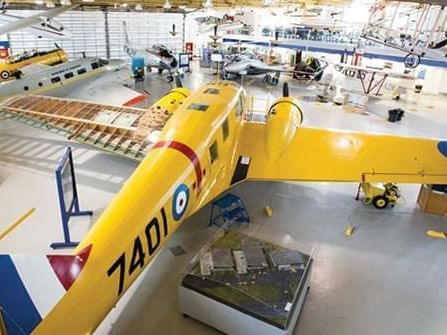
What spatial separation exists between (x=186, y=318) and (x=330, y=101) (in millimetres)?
16694

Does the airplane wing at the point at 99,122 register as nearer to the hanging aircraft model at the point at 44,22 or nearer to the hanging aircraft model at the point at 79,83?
the hanging aircraft model at the point at 79,83

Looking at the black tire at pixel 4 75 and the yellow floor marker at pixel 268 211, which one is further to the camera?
the black tire at pixel 4 75

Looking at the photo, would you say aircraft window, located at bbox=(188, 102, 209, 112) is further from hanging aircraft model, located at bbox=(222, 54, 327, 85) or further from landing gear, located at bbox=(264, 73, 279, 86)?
landing gear, located at bbox=(264, 73, 279, 86)

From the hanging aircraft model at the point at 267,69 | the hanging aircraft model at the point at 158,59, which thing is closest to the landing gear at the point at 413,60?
the hanging aircraft model at the point at 267,69

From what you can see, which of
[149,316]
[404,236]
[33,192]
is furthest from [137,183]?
[404,236]

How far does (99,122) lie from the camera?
9445 mm

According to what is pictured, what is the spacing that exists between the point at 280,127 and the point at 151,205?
494 centimetres

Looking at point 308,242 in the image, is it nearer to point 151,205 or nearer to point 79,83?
point 151,205

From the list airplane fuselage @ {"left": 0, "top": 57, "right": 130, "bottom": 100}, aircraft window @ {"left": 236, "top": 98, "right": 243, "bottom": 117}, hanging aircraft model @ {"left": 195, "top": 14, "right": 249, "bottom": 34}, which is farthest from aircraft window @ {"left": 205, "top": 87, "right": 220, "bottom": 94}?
hanging aircraft model @ {"left": 195, "top": 14, "right": 249, "bottom": 34}

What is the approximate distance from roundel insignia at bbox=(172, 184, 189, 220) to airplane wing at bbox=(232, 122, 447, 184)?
236 centimetres

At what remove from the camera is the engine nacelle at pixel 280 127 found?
815cm

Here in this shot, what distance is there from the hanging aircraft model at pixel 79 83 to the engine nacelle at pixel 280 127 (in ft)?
24.0

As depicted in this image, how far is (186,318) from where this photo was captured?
5.34 metres

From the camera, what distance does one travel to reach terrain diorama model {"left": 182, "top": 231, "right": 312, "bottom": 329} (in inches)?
189
